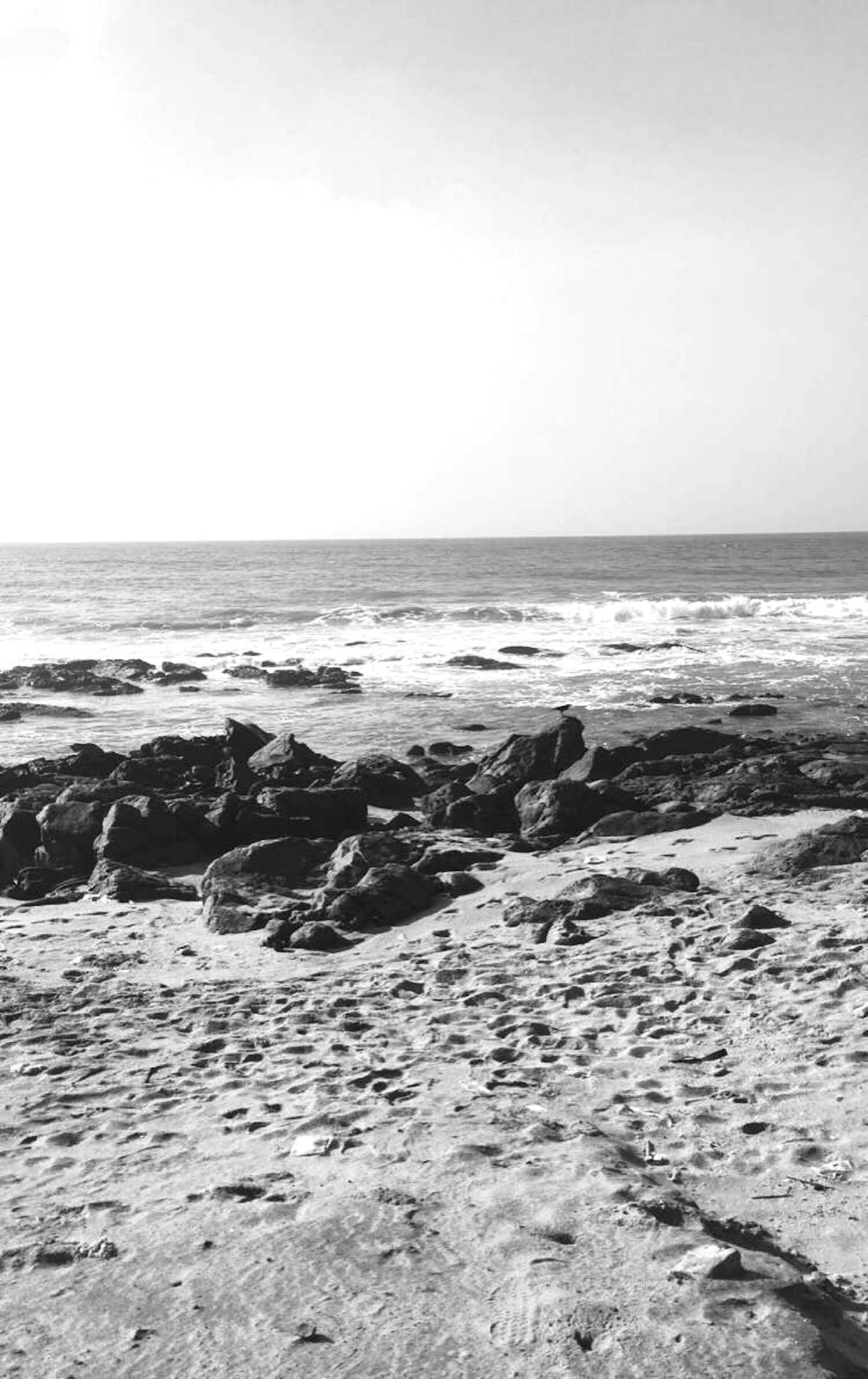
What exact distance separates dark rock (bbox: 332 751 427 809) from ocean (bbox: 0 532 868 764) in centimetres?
343

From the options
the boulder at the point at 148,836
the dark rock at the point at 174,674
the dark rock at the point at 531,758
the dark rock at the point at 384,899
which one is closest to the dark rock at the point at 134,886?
the boulder at the point at 148,836

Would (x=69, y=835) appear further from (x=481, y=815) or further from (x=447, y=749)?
(x=447, y=749)

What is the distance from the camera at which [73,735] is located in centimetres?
2105

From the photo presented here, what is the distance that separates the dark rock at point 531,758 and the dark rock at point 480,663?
1277 cm

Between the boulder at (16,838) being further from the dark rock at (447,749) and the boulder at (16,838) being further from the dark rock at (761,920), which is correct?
the dark rock at (761,920)

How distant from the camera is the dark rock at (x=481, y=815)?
42.9ft

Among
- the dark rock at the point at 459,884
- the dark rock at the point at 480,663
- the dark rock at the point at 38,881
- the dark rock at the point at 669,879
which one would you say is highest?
the dark rock at the point at 669,879

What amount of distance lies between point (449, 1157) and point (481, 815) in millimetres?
8121

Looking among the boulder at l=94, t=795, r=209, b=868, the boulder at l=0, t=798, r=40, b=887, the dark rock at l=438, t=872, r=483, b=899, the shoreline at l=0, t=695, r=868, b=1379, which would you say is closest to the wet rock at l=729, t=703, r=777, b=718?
the shoreline at l=0, t=695, r=868, b=1379

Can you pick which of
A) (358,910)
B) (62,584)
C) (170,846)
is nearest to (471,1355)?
(358,910)

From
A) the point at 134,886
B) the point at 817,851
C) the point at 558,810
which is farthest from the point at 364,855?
the point at 817,851

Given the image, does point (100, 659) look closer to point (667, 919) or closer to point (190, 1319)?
point (667, 919)

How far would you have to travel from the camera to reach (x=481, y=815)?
13156 mm

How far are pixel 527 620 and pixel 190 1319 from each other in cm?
4033
